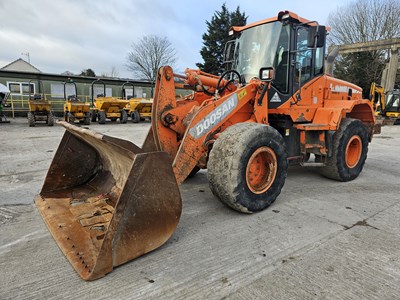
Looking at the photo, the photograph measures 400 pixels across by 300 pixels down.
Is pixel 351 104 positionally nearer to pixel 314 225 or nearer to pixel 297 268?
pixel 314 225

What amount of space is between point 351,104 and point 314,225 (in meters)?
2.73

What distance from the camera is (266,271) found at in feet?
7.73

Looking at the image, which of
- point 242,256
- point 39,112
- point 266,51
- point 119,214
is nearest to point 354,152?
point 266,51

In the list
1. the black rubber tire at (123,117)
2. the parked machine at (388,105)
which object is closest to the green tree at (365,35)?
the parked machine at (388,105)

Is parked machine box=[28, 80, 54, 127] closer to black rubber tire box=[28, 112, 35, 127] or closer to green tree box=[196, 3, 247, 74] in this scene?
black rubber tire box=[28, 112, 35, 127]

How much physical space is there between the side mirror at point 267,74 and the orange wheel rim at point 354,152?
2.29 meters

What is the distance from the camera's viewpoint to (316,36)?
409 centimetres

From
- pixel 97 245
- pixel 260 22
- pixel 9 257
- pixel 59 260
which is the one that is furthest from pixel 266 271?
pixel 260 22

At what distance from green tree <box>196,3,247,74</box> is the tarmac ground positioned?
25.3 m

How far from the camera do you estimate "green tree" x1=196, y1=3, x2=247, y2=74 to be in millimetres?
28094

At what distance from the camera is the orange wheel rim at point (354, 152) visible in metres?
5.21

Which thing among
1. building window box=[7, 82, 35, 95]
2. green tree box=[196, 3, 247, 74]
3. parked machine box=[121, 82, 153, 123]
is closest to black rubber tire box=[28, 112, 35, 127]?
parked machine box=[121, 82, 153, 123]

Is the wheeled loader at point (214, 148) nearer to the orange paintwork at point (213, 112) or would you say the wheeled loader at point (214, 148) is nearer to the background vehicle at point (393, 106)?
the orange paintwork at point (213, 112)

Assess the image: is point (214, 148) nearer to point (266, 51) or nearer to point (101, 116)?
point (266, 51)
